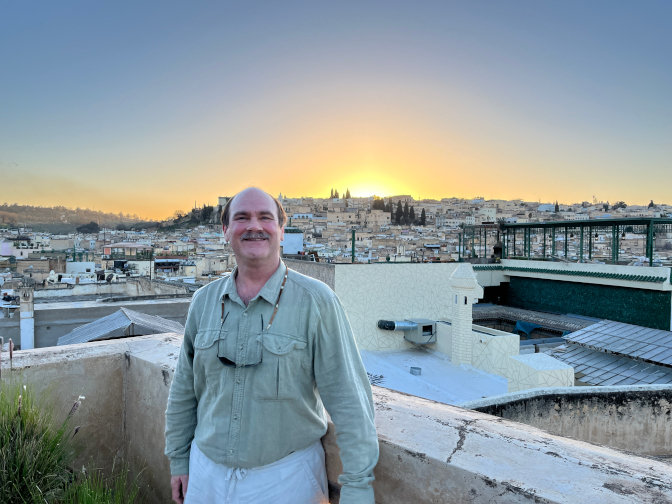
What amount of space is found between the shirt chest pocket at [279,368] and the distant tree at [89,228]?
293ft

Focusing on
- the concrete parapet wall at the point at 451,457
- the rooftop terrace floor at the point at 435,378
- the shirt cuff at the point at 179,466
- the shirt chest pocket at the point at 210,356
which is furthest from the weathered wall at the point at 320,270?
the shirt chest pocket at the point at 210,356

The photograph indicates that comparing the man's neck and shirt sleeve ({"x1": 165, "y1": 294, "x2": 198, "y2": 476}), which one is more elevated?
the man's neck

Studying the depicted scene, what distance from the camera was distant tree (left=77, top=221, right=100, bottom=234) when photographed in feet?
263

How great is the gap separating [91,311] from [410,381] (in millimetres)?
7544

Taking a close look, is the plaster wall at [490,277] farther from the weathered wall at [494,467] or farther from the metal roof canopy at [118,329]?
the weathered wall at [494,467]

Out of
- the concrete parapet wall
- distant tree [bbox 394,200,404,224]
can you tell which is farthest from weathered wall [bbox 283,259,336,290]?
distant tree [bbox 394,200,404,224]

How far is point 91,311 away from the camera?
34.6 feet

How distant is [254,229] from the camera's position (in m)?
1.27

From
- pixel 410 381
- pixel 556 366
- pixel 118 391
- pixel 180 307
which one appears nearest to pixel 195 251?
pixel 180 307

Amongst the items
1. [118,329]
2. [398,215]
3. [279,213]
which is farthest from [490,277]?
[398,215]

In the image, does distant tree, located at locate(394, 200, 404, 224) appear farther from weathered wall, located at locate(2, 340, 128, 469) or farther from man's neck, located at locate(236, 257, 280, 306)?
man's neck, located at locate(236, 257, 280, 306)

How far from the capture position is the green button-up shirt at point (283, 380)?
1.15 meters

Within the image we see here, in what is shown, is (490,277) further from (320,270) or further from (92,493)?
(92,493)

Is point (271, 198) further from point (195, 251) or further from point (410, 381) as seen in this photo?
point (195, 251)
